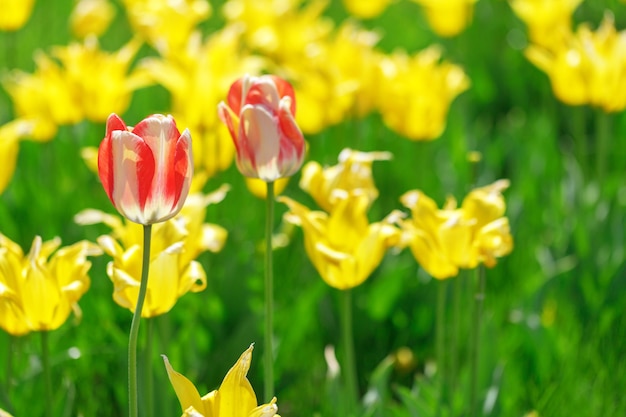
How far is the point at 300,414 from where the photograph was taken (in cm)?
194

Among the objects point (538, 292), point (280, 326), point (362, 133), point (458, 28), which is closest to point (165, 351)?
point (280, 326)

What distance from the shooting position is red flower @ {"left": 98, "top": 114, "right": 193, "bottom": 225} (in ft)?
3.47

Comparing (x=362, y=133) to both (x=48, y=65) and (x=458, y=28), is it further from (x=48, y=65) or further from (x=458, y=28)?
(x=48, y=65)

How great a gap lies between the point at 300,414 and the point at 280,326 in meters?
0.18

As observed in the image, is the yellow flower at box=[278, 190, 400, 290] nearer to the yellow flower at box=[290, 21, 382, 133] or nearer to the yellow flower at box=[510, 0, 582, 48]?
the yellow flower at box=[290, 21, 382, 133]

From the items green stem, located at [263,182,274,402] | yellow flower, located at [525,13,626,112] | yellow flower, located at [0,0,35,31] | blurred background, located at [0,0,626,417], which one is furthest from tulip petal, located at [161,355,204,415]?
yellow flower, located at [0,0,35,31]

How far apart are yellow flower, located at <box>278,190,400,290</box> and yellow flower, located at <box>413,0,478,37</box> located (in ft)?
6.64

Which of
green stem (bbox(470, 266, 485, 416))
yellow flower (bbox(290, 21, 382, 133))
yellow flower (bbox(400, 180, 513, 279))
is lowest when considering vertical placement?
yellow flower (bbox(290, 21, 382, 133))

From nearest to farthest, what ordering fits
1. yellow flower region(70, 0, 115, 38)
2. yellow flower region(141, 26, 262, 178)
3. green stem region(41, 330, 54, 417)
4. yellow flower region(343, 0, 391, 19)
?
green stem region(41, 330, 54, 417), yellow flower region(141, 26, 262, 178), yellow flower region(70, 0, 115, 38), yellow flower region(343, 0, 391, 19)

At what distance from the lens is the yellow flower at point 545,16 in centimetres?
296

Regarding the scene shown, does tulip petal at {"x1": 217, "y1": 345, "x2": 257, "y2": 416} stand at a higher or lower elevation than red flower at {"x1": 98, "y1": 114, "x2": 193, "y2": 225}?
lower

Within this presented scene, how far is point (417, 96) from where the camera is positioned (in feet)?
7.80

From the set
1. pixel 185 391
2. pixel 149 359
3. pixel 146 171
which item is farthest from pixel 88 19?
pixel 185 391

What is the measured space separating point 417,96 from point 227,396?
4.77ft
